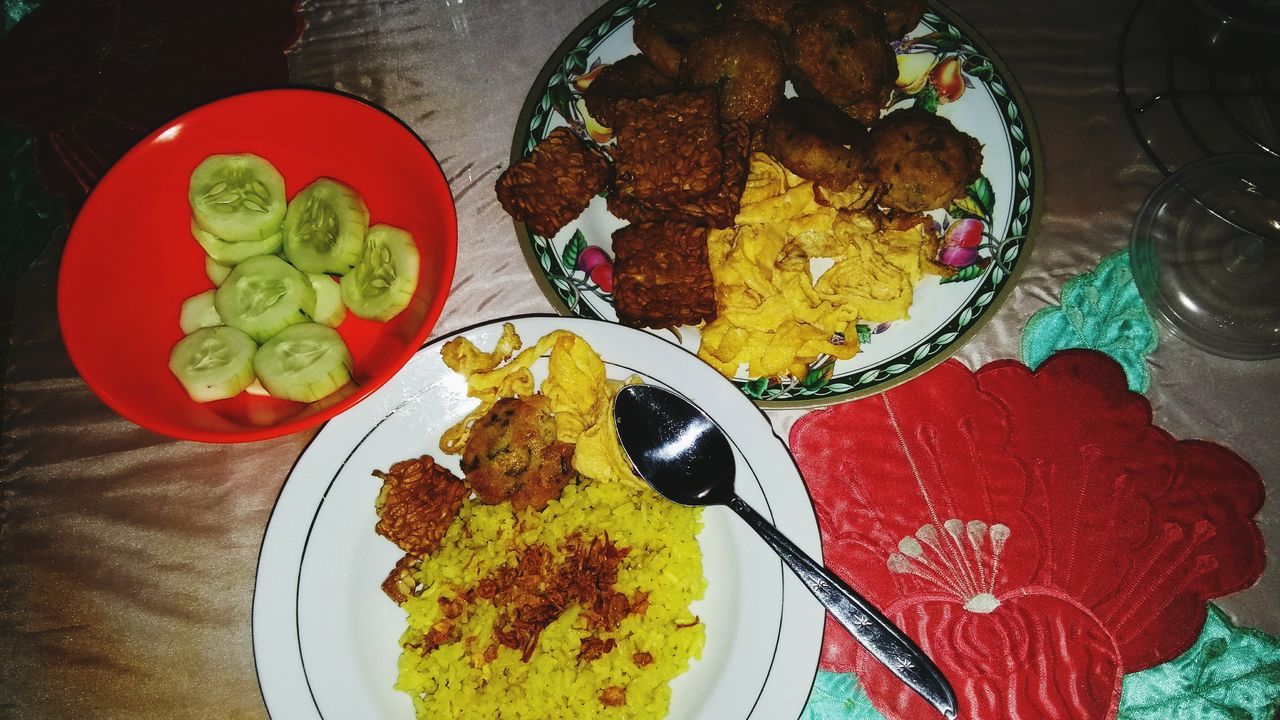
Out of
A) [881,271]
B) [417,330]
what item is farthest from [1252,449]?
[417,330]

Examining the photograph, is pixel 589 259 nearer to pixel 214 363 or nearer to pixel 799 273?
pixel 799 273

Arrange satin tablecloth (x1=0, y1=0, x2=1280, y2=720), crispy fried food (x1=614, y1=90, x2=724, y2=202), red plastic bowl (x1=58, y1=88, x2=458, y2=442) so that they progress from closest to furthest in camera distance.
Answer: red plastic bowl (x1=58, y1=88, x2=458, y2=442) < crispy fried food (x1=614, y1=90, x2=724, y2=202) < satin tablecloth (x1=0, y1=0, x2=1280, y2=720)

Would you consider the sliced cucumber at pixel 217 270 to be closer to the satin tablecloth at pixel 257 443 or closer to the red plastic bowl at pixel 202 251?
the red plastic bowl at pixel 202 251

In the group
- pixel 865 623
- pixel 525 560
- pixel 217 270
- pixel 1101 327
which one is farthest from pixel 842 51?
pixel 217 270

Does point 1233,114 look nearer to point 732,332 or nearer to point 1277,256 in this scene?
point 1277,256

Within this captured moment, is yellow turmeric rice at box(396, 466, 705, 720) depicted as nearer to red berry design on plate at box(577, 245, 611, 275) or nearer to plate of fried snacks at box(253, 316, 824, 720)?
plate of fried snacks at box(253, 316, 824, 720)

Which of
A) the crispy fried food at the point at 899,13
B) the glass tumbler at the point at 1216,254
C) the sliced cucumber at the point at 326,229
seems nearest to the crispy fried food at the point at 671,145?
the crispy fried food at the point at 899,13

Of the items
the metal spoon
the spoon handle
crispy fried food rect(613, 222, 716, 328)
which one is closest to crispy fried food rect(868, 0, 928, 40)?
crispy fried food rect(613, 222, 716, 328)
